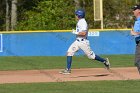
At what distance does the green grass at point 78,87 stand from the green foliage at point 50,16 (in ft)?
66.4

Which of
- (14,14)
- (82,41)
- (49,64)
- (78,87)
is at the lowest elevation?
(49,64)

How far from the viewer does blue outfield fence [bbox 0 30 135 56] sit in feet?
77.3

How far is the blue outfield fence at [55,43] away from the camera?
23548 mm

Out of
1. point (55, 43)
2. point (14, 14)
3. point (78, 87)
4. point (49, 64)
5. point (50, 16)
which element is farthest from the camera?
point (14, 14)

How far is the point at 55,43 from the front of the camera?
23.8m

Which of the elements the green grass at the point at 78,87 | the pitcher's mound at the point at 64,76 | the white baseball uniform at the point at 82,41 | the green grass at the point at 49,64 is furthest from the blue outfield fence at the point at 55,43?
the green grass at the point at 78,87

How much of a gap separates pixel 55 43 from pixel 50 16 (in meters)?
11.0

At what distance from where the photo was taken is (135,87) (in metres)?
10.8

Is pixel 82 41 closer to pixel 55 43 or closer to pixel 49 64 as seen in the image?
pixel 49 64

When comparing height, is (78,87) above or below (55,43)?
below

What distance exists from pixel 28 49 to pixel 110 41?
13.1 feet

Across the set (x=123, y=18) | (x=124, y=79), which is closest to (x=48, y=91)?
(x=124, y=79)

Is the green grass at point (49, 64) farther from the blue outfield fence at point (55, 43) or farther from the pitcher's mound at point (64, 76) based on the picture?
the blue outfield fence at point (55, 43)

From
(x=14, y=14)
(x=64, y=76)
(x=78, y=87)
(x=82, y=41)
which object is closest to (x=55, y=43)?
(x=82, y=41)
